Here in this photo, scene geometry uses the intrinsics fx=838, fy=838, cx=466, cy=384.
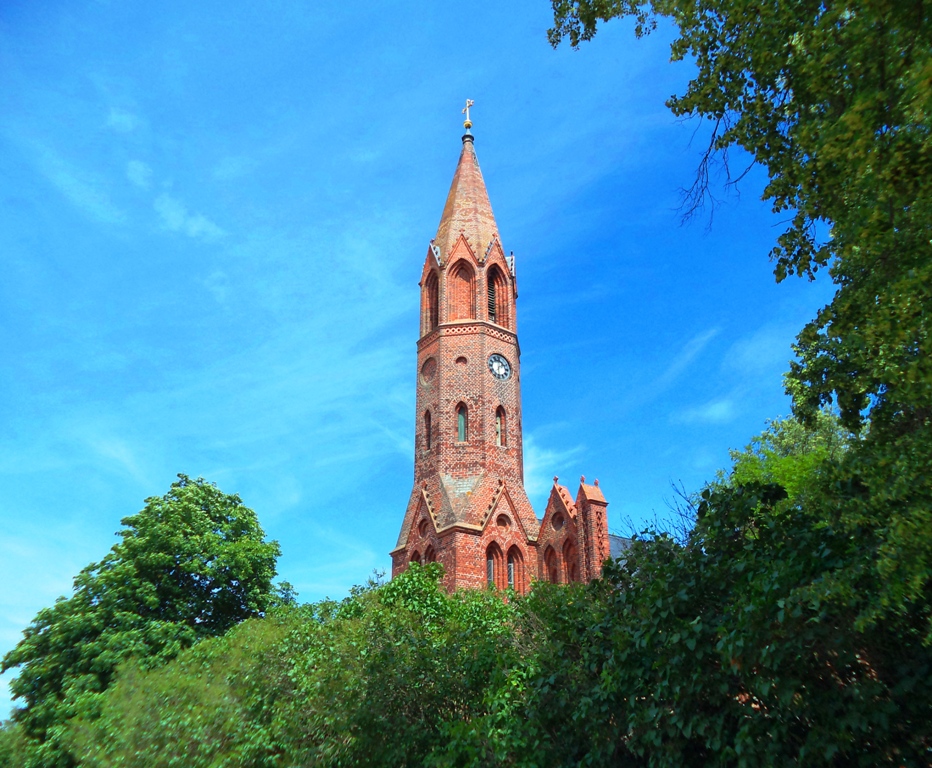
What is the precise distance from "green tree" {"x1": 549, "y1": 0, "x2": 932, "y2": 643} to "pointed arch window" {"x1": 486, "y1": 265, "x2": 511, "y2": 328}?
93.0 ft

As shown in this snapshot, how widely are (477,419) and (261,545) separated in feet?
Result: 35.6

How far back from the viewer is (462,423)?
1400 inches

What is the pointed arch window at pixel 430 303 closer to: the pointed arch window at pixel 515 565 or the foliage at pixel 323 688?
the pointed arch window at pixel 515 565

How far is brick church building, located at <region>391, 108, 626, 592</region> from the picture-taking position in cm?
3294

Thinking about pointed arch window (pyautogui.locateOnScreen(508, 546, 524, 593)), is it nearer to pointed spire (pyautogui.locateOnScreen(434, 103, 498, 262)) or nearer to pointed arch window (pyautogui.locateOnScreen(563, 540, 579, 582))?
pointed arch window (pyautogui.locateOnScreen(563, 540, 579, 582))

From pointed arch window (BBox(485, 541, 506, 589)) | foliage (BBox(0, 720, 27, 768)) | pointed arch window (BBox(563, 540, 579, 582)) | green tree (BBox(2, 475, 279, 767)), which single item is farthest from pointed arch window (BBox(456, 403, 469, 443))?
foliage (BBox(0, 720, 27, 768))

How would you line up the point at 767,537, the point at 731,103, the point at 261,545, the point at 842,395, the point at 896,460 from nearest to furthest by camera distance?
the point at 896,460, the point at 767,537, the point at 731,103, the point at 842,395, the point at 261,545

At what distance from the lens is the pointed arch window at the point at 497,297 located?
38.5 m

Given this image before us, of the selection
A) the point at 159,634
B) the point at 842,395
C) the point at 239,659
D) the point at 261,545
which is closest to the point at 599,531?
the point at 261,545

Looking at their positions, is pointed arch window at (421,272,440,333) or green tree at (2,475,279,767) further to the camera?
pointed arch window at (421,272,440,333)

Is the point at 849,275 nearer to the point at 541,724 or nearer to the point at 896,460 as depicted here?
the point at 896,460

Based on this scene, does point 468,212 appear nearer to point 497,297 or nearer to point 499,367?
point 497,297

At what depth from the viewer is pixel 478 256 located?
128 ft

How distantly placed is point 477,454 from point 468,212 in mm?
12995
